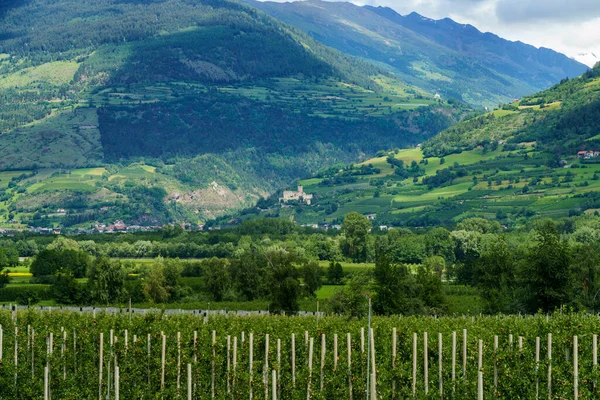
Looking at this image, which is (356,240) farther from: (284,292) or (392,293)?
(392,293)

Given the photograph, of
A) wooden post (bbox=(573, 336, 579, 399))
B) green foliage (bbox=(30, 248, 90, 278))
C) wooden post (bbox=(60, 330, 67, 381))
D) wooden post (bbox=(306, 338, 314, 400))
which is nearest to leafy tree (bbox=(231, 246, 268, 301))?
green foliage (bbox=(30, 248, 90, 278))

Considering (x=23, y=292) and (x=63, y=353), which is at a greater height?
(x=63, y=353)

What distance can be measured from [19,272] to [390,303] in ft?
293

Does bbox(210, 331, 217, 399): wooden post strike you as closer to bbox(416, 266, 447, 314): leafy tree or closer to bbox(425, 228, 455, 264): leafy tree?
bbox(416, 266, 447, 314): leafy tree

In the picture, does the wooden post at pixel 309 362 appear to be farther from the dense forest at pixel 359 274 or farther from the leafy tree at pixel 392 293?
the leafy tree at pixel 392 293

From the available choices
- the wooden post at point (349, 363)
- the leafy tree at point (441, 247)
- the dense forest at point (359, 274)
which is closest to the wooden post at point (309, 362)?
the wooden post at point (349, 363)

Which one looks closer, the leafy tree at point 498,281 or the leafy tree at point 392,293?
the leafy tree at point 392,293

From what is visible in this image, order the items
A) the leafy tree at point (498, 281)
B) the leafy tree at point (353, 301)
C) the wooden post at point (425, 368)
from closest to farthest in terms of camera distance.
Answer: the wooden post at point (425, 368) < the leafy tree at point (353, 301) < the leafy tree at point (498, 281)

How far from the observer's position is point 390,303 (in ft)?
Result: 315

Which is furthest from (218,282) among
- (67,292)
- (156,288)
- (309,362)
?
(309,362)

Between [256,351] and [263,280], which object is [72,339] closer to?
[256,351]

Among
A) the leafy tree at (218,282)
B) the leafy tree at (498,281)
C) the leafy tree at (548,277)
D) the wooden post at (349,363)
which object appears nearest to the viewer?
the wooden post at (349,363)

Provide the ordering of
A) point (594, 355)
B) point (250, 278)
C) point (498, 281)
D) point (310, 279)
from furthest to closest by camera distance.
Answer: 1. point (250, 278)
2. point (310, 279)
3. point (498, 281)
4. point (594, 355)

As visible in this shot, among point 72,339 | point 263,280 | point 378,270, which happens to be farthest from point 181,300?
point 72,339
